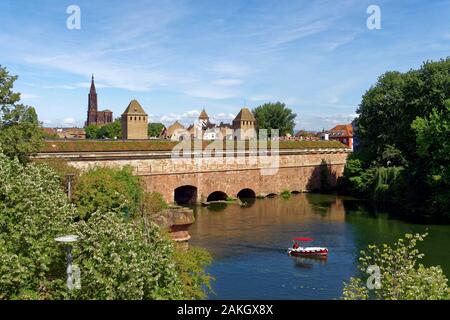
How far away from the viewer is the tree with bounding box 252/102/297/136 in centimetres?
10319

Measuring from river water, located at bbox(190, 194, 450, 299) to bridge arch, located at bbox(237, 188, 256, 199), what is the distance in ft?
12.5

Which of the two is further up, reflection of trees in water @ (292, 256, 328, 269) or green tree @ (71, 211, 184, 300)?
green tree @ (71, 211, 184, 300)

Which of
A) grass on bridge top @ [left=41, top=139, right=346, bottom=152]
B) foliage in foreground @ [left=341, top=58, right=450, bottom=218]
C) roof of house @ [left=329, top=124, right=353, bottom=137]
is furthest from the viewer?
roof of house @ [left=329, top=124, right=353, bottom=137]

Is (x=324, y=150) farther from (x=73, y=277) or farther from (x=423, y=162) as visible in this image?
(x=73, y=277)

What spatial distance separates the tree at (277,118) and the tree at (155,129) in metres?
42.1

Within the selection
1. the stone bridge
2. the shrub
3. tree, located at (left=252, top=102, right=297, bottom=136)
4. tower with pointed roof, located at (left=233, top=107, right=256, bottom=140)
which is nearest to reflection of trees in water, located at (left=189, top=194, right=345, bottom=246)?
the shrub

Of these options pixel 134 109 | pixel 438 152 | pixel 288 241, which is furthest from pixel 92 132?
pixel 288 241

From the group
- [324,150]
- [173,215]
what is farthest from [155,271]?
[324,150]

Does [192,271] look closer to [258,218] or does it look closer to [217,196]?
[258,218]

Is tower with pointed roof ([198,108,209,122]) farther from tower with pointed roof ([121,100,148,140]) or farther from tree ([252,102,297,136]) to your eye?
tower with pointed roof ([121,100,148,140])

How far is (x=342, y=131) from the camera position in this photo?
11281 centimetres

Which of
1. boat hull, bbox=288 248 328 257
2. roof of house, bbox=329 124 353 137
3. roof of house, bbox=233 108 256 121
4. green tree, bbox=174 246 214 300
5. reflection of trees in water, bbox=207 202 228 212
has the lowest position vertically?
boat hull, bbox=288 248 328 257

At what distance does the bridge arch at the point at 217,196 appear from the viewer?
55.8 metres

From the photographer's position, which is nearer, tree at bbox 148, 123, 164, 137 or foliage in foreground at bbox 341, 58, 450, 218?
foliage in foreground at bbox 341, 58, 450, 218
